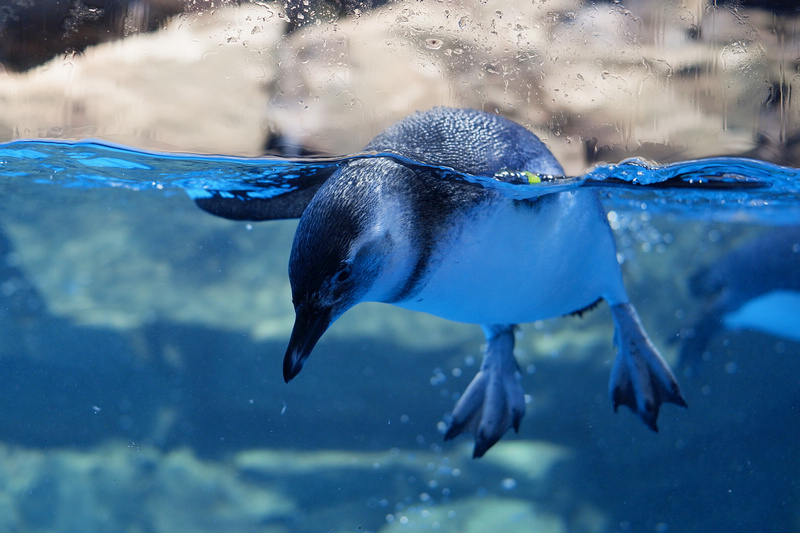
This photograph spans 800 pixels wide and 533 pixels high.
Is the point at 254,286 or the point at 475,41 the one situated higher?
the point at 475,41

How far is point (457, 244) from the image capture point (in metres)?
2.30

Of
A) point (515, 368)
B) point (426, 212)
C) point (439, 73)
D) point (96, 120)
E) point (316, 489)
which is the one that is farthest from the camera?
point (316, 489)

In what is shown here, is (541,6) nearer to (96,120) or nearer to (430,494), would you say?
(96,120)

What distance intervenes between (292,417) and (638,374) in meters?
4.34

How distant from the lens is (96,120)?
255 centimetres

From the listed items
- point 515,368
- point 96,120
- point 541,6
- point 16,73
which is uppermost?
point 541,6

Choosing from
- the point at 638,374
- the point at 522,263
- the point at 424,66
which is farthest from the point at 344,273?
the point at 638,374

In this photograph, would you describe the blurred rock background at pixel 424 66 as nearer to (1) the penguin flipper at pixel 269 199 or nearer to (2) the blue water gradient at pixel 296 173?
(2) the blue water gradient at pixel 296 173

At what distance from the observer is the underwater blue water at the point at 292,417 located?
255 inches

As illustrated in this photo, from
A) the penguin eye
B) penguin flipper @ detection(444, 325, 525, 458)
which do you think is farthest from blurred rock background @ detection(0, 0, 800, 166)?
penguin flipper @ detection(444, 325, 525, 458)

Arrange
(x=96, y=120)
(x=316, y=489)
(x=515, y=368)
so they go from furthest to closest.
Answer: (x=316, y=489) → (x=515, y=368) → (x=96, y=120)

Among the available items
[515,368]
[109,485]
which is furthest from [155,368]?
[515,368]

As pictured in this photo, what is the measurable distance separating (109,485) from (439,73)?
6301mm

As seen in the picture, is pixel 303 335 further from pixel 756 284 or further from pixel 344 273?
pixel 756 284
